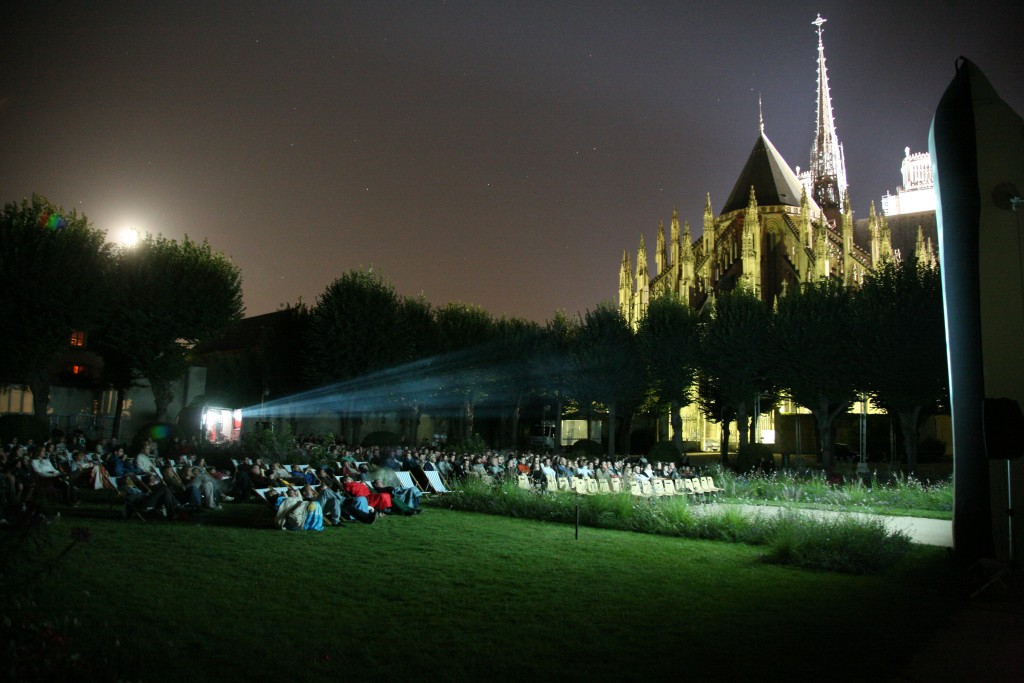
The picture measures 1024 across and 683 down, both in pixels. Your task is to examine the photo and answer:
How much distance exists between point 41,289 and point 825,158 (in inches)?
3344

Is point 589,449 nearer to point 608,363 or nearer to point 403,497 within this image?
point 608,363

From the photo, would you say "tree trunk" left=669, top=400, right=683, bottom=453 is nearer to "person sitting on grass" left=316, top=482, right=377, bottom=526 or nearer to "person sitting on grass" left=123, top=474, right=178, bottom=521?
"person sitting on grass" left=316, top=482, right=377, bottom=526

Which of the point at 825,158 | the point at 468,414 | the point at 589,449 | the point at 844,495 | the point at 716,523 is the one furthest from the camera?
the point at 825,158

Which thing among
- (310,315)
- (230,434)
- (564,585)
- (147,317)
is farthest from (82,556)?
(310,315)

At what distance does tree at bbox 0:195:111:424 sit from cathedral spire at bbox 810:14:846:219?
76.7 metres

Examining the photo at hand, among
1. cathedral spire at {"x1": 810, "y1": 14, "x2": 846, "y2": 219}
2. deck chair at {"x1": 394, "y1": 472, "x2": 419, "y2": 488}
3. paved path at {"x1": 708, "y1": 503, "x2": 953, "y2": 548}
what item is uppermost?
cathedral spire at {"x1": 810, "y1": 14, "x2": 846, "y2": 219}

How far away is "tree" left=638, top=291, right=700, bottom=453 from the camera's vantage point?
3919cm

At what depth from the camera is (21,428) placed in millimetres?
26188

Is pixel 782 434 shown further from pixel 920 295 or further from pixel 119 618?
pixel 119 618

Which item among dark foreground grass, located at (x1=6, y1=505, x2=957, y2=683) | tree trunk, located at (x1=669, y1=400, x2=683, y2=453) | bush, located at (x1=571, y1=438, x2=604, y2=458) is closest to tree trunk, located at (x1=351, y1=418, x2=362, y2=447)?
bush, located at (x1=571, y1=438, x2=604, y2=458)

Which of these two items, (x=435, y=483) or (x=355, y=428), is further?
(x=355, y=428)

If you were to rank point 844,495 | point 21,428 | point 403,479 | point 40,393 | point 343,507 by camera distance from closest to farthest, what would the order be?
point 343,507
point 403,479
point 844,495
point 21,428
point 40,393

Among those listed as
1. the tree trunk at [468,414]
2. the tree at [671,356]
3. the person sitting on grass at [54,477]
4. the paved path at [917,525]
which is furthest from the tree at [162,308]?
the paved path at [917,525]

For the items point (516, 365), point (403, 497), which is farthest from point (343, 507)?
point (516, 365)
